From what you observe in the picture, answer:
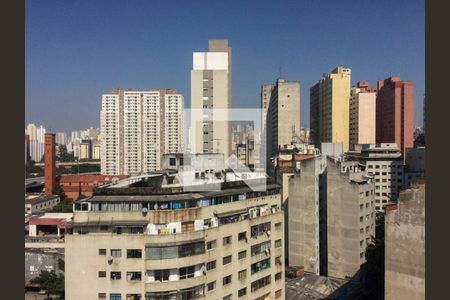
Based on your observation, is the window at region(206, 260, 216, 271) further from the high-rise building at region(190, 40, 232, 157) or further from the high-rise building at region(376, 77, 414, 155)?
the high-rise building at region(376, 77, 414, 155)

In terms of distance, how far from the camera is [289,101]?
38.7m

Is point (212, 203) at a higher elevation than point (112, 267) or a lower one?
higher

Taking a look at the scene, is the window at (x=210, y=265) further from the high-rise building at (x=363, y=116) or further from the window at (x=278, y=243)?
the high-rise building at (x=363, y=116)

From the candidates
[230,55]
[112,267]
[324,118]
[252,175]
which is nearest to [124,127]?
[230,55]

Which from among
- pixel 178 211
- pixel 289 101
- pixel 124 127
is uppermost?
pixel 289 101

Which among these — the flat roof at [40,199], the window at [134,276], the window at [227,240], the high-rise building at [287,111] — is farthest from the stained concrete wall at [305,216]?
the high-rise building at [287,111]

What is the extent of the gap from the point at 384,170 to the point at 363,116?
896 cm

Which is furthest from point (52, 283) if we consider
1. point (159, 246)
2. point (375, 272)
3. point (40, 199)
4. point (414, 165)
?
point (414, 165)

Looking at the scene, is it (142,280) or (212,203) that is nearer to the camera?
(142,280)

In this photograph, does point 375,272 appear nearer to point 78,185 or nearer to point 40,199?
point 40,199

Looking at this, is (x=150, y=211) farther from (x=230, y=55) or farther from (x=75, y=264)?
(x=230, y=55)

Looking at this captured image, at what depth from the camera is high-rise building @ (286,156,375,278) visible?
16250mm

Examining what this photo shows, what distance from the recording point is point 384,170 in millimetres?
27188

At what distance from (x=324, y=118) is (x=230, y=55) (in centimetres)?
1497
